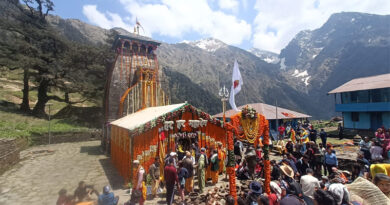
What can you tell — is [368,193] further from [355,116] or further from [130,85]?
[355,116]

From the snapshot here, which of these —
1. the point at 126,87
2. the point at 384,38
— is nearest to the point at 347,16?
the point at 384,38

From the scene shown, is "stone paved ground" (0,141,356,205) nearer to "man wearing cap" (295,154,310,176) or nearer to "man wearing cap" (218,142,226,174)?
"man wearing cap" (218,142,226,174)

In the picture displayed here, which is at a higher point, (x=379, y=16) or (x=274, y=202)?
(x=379, y=16)

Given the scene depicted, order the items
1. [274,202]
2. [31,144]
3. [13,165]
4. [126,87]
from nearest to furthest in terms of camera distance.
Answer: [274,202], [13,165], [126,87], [31,144]

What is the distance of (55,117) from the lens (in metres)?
29.2

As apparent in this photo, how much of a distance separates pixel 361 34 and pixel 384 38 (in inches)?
657

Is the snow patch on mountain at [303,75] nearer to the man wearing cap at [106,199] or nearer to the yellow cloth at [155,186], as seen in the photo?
the yellow cloth at [155,186]

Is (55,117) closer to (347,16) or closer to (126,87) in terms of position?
(126,87)

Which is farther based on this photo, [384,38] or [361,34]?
[361,34]

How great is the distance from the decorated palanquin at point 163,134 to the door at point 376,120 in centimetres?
2430

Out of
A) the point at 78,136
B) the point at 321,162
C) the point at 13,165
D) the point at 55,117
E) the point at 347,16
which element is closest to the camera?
the point at 321,162

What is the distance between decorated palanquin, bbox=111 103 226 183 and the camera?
345 inches

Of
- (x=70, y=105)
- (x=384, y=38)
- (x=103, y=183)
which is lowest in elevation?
(x=103, y=183)

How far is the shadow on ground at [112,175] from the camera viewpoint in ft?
30.8
